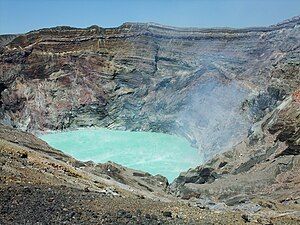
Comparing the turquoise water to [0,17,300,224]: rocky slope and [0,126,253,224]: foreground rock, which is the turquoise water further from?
[0,126,253,224]: foreground rock

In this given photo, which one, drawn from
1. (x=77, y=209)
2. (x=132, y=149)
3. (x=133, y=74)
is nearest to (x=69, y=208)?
(x=77, y=209)

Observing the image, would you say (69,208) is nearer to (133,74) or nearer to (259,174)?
(259,174)

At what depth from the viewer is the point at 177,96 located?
200ft

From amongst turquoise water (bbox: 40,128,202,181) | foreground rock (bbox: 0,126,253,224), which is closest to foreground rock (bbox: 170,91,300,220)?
foreground rock (bbox: 0,126,253,224)

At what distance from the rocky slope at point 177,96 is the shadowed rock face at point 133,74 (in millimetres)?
139

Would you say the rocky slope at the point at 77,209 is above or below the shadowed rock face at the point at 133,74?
below

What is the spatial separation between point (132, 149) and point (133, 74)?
15639 mm

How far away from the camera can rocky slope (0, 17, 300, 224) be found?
28.0m

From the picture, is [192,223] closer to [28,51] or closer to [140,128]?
[140,128]

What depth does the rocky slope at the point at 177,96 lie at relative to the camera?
1104 inches

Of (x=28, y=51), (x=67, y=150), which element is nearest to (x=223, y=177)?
(x=67, y=150)

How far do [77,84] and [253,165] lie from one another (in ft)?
132

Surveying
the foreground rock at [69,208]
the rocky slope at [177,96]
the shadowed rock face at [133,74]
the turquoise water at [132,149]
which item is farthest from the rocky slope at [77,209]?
the shadowed rock face at [133,74]

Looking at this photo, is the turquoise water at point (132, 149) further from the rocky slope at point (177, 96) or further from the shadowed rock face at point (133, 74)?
the shadowed rock face at point (133, 74)
